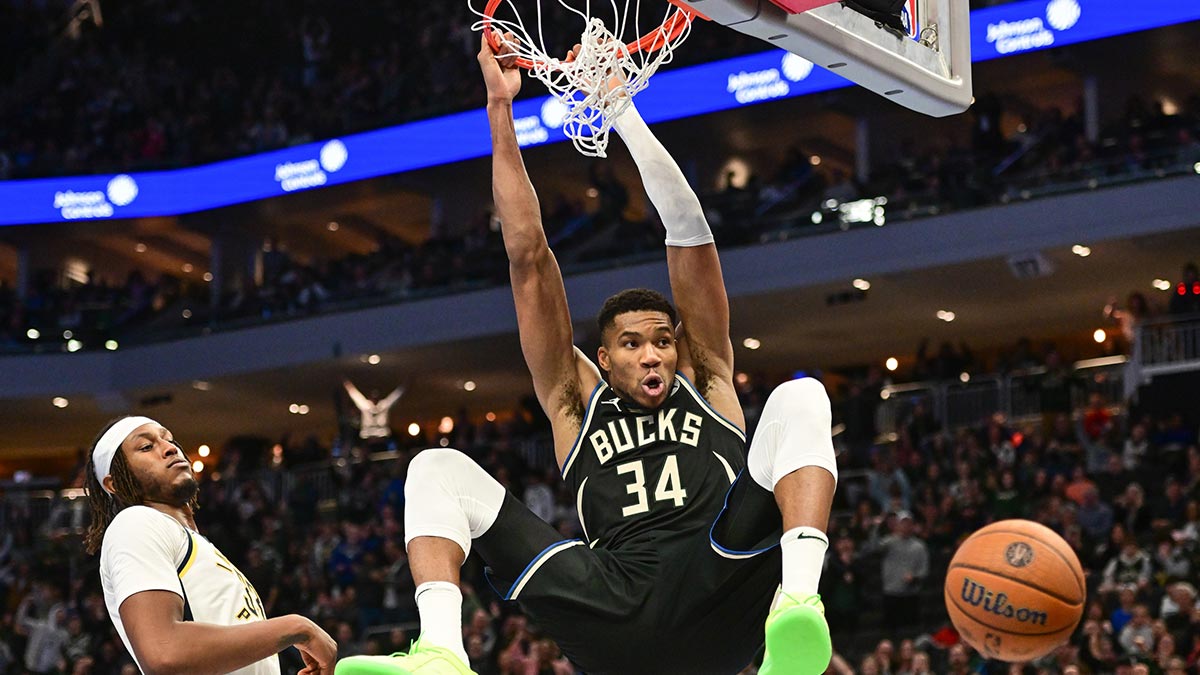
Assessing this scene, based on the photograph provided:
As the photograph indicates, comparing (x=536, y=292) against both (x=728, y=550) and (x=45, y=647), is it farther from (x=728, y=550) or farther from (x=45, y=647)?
(x=45, y=647)

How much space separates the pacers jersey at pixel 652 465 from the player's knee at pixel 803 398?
0.49 metres

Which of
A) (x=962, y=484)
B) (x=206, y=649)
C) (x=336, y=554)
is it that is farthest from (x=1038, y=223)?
(x=206, y=649)

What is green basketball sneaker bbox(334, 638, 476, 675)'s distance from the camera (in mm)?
4039

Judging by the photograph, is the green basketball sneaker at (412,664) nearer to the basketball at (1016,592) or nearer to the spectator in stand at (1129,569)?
the basketball at (1016,592)

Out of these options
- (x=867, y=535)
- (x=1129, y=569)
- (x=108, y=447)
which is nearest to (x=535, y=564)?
(x=108, y=447)

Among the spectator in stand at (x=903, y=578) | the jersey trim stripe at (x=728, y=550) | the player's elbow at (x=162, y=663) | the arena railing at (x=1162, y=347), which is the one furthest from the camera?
the arena railing at (x=1162, y=347)

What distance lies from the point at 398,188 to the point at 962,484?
A: 15.2 m

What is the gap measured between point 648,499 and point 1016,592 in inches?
203

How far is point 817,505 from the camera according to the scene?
4.39 meters

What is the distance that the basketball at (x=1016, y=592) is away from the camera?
9.35 meters

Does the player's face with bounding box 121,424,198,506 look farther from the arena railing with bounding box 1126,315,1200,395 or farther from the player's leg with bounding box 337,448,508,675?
the arena railing with bounding box 1126,315,1200,395

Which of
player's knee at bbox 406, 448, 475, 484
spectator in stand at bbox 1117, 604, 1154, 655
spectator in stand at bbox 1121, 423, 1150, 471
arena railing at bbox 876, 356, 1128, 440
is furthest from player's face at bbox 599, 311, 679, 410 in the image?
arena railing at bbox 876, 356, 1128, 440

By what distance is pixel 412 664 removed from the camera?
13.6ft

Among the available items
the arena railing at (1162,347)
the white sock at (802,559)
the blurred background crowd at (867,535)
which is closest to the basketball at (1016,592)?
the blurred background crowd at (867,535)
